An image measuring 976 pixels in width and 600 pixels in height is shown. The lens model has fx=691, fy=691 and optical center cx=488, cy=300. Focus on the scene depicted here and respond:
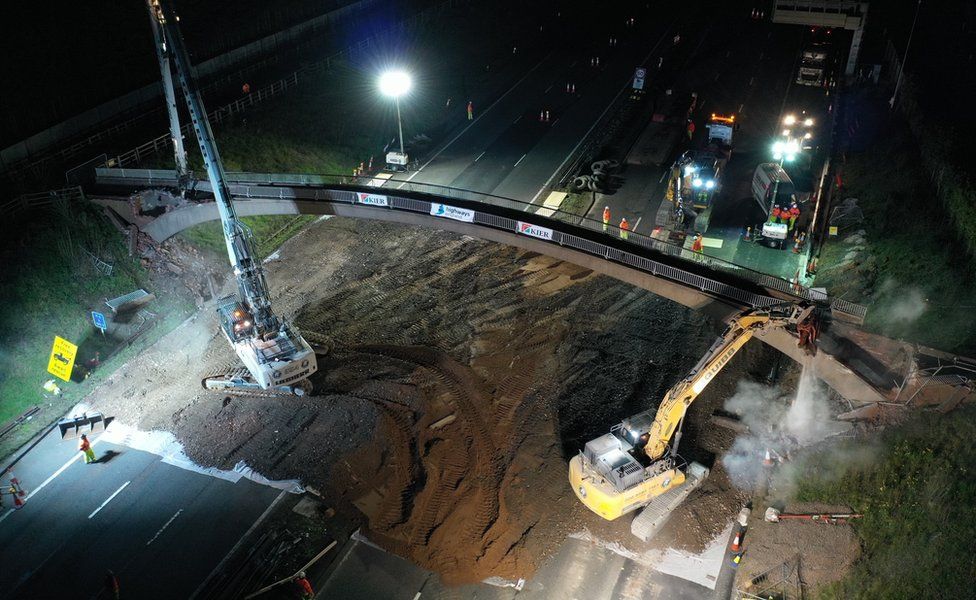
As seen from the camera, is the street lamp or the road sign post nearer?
the road sign post

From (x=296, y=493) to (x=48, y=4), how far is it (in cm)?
5757

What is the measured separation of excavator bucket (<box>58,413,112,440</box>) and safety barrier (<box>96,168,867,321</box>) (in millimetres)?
13907

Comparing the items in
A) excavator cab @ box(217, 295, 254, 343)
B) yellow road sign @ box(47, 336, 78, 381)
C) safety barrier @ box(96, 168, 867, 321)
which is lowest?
yellow road sign @ box(47, 336, 78, 381)

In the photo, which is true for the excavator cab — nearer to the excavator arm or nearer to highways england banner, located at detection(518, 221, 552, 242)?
highways england banner, located at detection(518, 221, 552, 242)

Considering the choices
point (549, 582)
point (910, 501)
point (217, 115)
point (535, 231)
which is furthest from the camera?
point (217, 115)

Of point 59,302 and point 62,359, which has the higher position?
point 59,302

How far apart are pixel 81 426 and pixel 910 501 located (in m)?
31.6

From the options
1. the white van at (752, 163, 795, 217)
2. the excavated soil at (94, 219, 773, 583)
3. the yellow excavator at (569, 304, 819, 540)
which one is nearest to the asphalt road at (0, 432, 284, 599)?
the excavated soil at (94, 219, 773, 583)

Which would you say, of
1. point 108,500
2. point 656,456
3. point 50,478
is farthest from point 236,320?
point 656,456

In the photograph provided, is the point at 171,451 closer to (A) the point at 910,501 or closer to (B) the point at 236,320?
(B) the point at 236,320

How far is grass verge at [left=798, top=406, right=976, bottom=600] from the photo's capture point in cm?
2119

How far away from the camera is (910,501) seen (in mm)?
23078

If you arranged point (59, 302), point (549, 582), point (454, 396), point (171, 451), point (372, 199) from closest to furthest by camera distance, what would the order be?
1. point (549, 582)
2. point (171, 451)
3. point (454, 396)
4. point (59, 302)
5. point (372, 199)

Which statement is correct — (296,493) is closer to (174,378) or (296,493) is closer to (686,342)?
(174,378)
